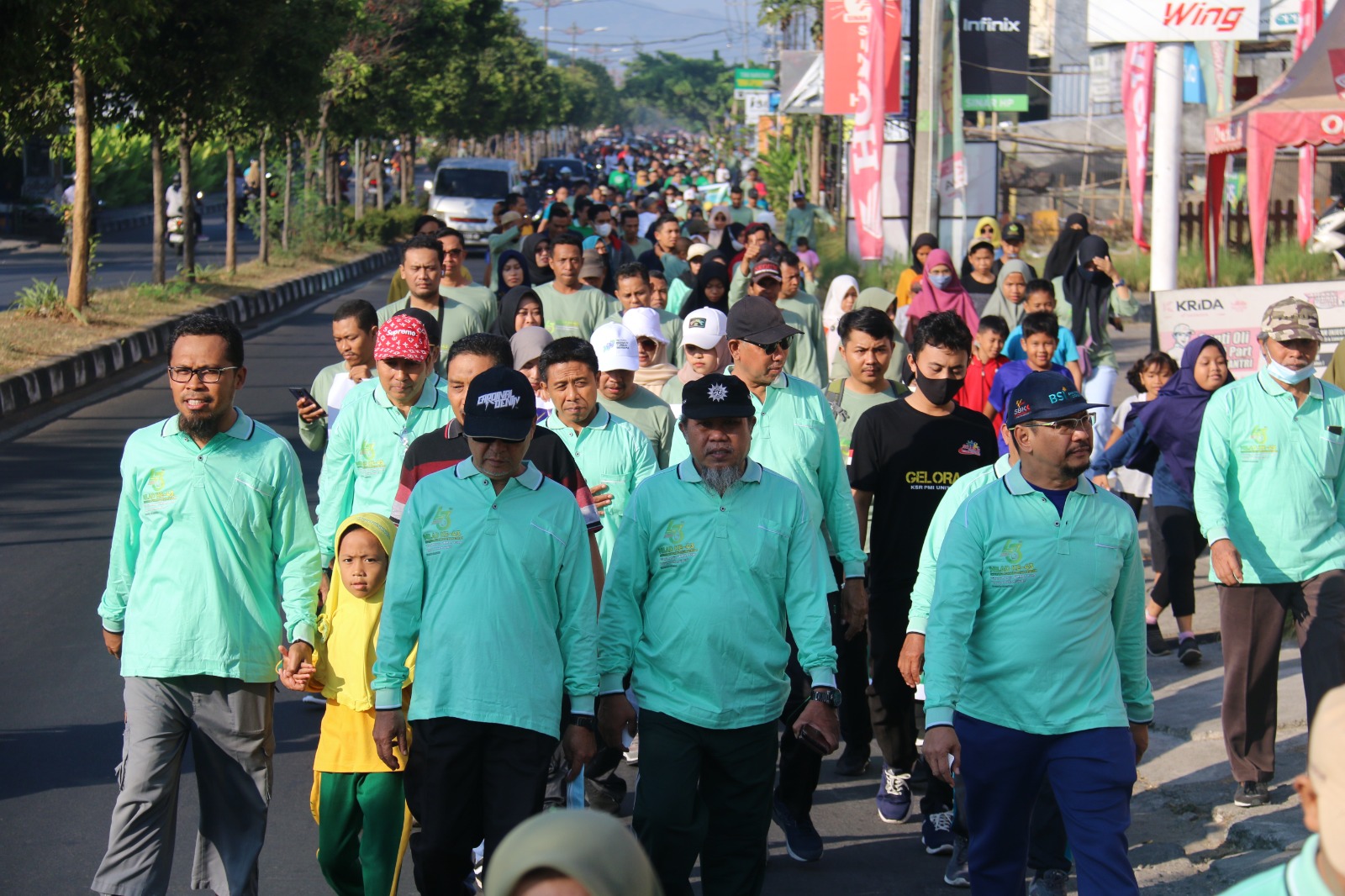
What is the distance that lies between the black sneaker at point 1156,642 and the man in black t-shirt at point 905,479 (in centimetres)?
287

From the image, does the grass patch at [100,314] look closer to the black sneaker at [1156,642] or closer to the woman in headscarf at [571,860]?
the black sneaker at [1156,642]

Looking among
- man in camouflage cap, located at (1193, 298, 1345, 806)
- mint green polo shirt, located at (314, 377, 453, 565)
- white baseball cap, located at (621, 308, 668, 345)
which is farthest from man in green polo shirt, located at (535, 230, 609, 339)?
man in camouflage cap, located at (1193, 298, 1345, 806)

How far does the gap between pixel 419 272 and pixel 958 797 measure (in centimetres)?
427

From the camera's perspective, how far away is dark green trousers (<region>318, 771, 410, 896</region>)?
470 centimetres

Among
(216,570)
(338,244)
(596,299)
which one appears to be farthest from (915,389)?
(338,244)

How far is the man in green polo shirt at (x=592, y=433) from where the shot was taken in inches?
227

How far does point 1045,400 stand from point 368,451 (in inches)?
103

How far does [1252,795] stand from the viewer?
5.99m

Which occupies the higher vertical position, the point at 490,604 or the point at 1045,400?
the point at 1045,400

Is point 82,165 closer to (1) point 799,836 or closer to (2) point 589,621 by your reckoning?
(1) point 799,836

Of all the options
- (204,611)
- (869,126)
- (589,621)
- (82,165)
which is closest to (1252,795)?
(589,621)

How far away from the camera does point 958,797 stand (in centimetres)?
529

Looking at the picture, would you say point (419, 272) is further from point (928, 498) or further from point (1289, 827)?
point (1289, 827)

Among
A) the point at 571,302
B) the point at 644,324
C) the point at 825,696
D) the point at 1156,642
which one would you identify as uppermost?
the point at 571,302
